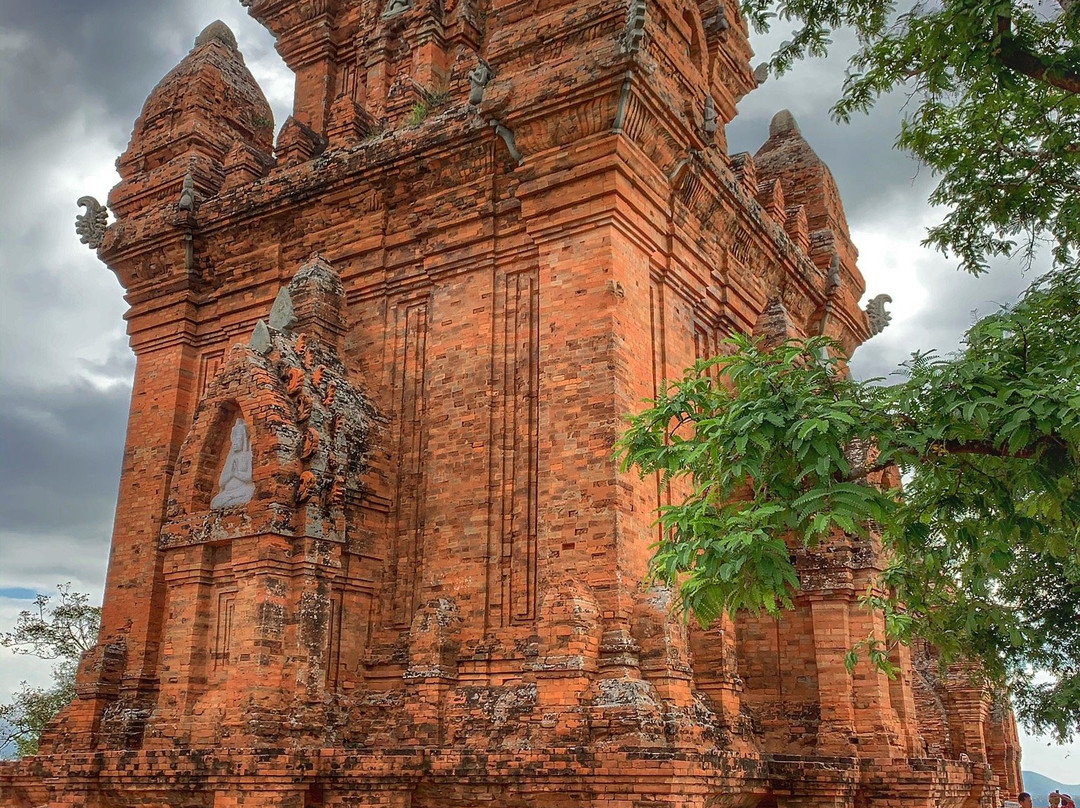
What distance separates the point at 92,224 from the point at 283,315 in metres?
5.16

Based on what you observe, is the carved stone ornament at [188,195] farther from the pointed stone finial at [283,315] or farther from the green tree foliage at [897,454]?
the green tree foliage at [897,454]

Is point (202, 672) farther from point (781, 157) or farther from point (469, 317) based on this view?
point (781, 157)

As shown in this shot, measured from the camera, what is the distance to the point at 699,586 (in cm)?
698

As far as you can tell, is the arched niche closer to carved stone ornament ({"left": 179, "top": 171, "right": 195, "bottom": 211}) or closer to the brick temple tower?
the brick temple tower

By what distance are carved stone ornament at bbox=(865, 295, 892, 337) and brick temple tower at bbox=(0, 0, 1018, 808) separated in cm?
419

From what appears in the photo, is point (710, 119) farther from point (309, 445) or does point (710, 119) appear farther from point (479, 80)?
point (309, 445)

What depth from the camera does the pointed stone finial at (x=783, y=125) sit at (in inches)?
713

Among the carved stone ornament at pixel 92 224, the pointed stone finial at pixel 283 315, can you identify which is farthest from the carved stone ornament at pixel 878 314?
the carved stone ornament at pixel 92 224

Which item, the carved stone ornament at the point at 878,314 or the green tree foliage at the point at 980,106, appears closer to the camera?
the green tree foliage at the point at 980,106

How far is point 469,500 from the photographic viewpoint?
11.8 meters

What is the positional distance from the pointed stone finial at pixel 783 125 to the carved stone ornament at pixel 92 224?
11.4m

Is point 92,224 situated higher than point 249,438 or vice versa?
point 92,224

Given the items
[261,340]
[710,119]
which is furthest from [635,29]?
[261,340]

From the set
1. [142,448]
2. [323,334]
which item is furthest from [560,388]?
[142,448]
